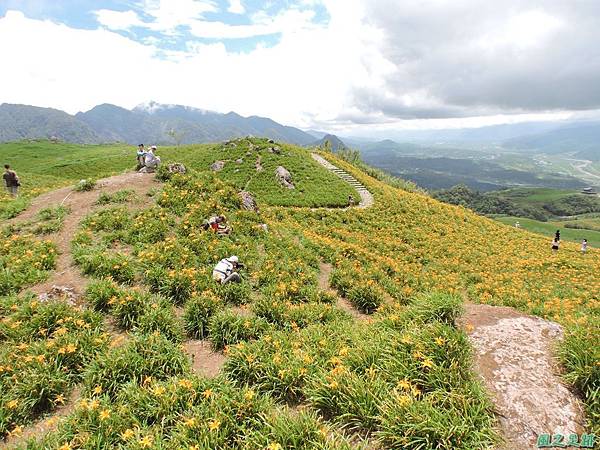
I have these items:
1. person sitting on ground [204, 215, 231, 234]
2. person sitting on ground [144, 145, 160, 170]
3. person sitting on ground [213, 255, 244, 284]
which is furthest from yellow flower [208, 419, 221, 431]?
person sitting on ground [144, 145, 160, 170]

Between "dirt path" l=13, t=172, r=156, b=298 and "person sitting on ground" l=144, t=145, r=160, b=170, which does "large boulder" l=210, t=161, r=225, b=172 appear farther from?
"dirt path" l=13, t=172, r=156, b=298

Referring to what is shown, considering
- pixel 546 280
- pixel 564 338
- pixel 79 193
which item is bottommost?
pixel 546 280

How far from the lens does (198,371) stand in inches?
290

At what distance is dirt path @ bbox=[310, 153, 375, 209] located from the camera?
3288 cm

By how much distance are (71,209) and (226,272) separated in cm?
980

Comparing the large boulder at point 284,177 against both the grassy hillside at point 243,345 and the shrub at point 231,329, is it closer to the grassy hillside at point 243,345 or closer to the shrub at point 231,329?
the grassy hillside at point 243,345

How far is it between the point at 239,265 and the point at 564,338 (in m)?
10.1

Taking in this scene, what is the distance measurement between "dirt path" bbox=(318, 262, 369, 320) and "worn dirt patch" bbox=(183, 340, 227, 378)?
201 inches

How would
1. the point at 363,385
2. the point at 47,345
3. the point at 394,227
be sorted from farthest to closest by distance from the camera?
the point at 394,227
the point at 47,345
the point at 363,385

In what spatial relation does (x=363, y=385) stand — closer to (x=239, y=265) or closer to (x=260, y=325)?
(x=260, y=325)

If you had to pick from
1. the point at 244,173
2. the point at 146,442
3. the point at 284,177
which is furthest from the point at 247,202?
the point at 244,173

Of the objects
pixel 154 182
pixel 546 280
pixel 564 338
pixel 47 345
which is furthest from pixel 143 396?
pixel 546 280

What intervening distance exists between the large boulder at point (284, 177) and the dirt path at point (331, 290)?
2035 cm

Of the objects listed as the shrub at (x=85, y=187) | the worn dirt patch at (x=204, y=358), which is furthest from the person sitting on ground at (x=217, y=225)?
the shrub at (x=85, y=187)
